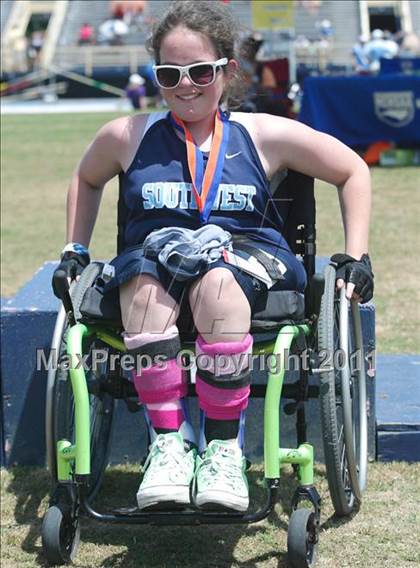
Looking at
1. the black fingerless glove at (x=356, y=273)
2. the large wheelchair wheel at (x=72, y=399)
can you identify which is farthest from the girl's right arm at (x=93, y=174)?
the black fingerless glove at (x=356, y=273)

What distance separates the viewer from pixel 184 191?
289 centimetres

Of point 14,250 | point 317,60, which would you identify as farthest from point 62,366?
point 317,60

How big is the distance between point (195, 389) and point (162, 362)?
21 cm

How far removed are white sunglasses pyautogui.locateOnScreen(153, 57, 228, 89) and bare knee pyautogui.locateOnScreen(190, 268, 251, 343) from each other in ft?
1.92

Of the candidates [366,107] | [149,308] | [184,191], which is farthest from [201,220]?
[366,107]

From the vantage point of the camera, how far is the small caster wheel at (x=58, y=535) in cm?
269

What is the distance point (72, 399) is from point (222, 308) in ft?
2.26

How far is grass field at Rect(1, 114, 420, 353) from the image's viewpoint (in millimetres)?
5605

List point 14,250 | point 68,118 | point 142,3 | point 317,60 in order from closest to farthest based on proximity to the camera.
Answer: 1. point 14,250
2. point 68,118
3. point 317,60
4. point 142,3

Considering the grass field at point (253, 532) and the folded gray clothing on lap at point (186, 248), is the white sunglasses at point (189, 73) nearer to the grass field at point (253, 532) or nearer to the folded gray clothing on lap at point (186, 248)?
the folded gray clothing on lap at point (186, 248)

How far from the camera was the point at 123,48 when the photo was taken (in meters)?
33.5

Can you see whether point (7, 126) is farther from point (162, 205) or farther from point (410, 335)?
point (162, 205)

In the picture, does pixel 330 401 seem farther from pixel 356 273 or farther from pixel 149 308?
pixel 149 308

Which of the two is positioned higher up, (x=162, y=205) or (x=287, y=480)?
(x=162, y=205)
